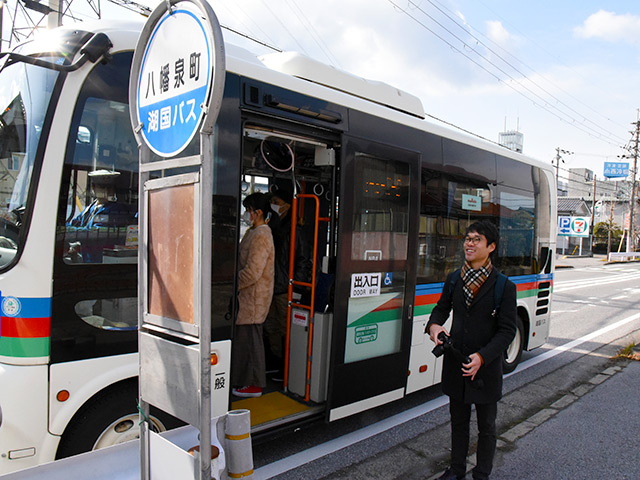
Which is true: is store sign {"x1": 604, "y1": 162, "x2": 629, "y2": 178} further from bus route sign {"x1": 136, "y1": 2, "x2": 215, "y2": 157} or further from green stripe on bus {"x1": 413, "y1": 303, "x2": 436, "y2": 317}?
bus route sign {"x1": 136, "y1": 2, "x2": 215, "y2": 157}

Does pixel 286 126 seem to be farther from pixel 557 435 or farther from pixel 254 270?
pixel 557 435

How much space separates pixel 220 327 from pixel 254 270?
935 mm

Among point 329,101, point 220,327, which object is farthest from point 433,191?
point 220,327

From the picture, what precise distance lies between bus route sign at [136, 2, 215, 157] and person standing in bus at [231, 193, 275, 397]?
2024mm

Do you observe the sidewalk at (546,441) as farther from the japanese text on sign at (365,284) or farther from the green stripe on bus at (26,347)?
the green stripe on bus at (26,347)

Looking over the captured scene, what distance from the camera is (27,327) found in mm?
2627

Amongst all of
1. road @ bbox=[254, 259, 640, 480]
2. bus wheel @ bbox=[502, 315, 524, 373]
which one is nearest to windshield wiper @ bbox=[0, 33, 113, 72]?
road @ bbox=[254, 259, 640, 480]

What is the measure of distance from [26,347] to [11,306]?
242 millimetres

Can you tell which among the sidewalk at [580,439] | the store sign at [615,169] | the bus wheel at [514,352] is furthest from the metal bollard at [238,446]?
the store sign at [615,169]

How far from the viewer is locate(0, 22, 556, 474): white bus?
267cm

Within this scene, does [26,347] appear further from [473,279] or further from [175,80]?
[473,279]

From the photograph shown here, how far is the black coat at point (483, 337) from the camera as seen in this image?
120 inches

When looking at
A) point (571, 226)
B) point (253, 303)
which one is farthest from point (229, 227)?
point (571, 226)

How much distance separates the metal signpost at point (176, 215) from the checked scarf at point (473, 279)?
1906 millimetres
